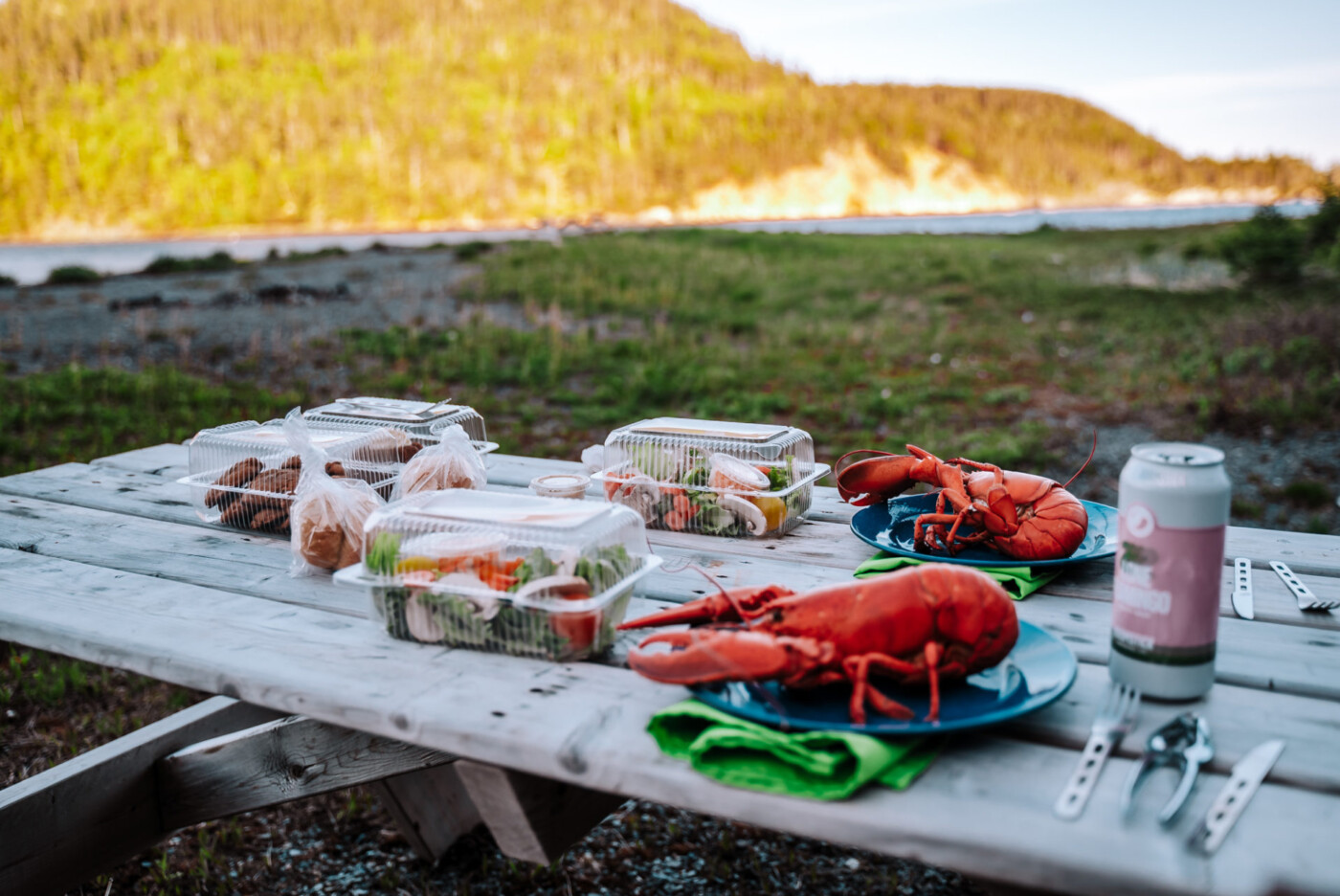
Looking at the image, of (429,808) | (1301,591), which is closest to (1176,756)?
(1301,591)

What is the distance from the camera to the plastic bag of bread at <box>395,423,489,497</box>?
2223 millimetres

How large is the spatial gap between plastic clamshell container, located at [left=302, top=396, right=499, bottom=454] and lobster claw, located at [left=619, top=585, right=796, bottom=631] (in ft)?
3.97

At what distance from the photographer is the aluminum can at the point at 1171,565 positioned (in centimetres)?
122

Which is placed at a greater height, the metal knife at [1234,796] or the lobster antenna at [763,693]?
the lobster antenna at [763,693]

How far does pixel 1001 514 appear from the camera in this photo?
6.46 feet

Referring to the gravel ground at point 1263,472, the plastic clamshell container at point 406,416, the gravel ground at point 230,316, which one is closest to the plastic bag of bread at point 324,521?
the plastic clamshell container at point 406,416

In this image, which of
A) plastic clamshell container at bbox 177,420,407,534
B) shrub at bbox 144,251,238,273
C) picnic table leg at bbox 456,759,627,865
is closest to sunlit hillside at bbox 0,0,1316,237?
shrub at bbox 144,251,238,273

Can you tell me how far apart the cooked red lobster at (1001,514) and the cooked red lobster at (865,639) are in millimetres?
640

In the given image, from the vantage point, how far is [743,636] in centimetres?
127

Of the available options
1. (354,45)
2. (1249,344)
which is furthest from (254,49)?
(1249,344)

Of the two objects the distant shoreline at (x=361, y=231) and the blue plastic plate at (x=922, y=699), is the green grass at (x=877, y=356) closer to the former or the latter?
the blue plastic plate at (x=922, y=699)

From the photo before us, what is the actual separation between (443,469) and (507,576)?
75 centimetres

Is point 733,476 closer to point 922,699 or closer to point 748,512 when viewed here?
point 748,512

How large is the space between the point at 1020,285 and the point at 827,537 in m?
16.1
